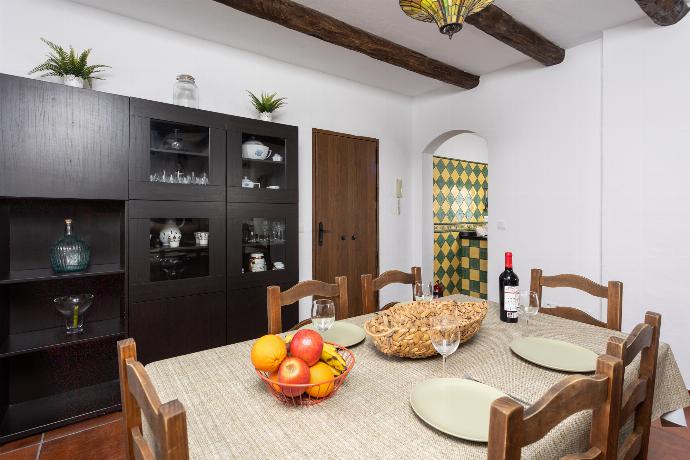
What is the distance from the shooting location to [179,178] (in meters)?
2.46

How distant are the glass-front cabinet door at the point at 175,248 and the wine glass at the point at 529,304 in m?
1.89

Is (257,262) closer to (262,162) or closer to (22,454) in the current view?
(262,162)

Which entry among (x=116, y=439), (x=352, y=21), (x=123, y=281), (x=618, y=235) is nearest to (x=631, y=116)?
(x=618, y=235)

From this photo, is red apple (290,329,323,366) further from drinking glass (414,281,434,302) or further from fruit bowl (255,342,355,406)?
drinking glass (414,281,434,302)

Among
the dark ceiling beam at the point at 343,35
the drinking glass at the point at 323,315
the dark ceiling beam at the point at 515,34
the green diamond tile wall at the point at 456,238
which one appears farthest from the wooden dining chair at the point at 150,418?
the green diamond tile wall at the point at 456,238

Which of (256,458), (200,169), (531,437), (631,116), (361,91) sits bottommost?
(256,458)

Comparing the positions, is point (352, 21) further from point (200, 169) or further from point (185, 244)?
point (185, 244)

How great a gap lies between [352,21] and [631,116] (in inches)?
82.4

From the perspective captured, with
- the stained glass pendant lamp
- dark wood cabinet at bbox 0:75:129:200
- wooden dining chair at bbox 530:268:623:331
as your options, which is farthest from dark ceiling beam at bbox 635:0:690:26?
dark wood cabinet at bbox 0:75:129:200

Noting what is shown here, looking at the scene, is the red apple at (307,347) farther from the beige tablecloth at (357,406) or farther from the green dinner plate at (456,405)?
the green dinner plate at (456,405)

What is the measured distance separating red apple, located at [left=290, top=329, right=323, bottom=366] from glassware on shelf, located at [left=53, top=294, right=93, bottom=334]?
1916 mm

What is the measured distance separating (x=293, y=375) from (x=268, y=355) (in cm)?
8

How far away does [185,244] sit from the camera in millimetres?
2469

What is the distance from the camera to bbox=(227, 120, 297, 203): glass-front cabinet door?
261 centimetres
